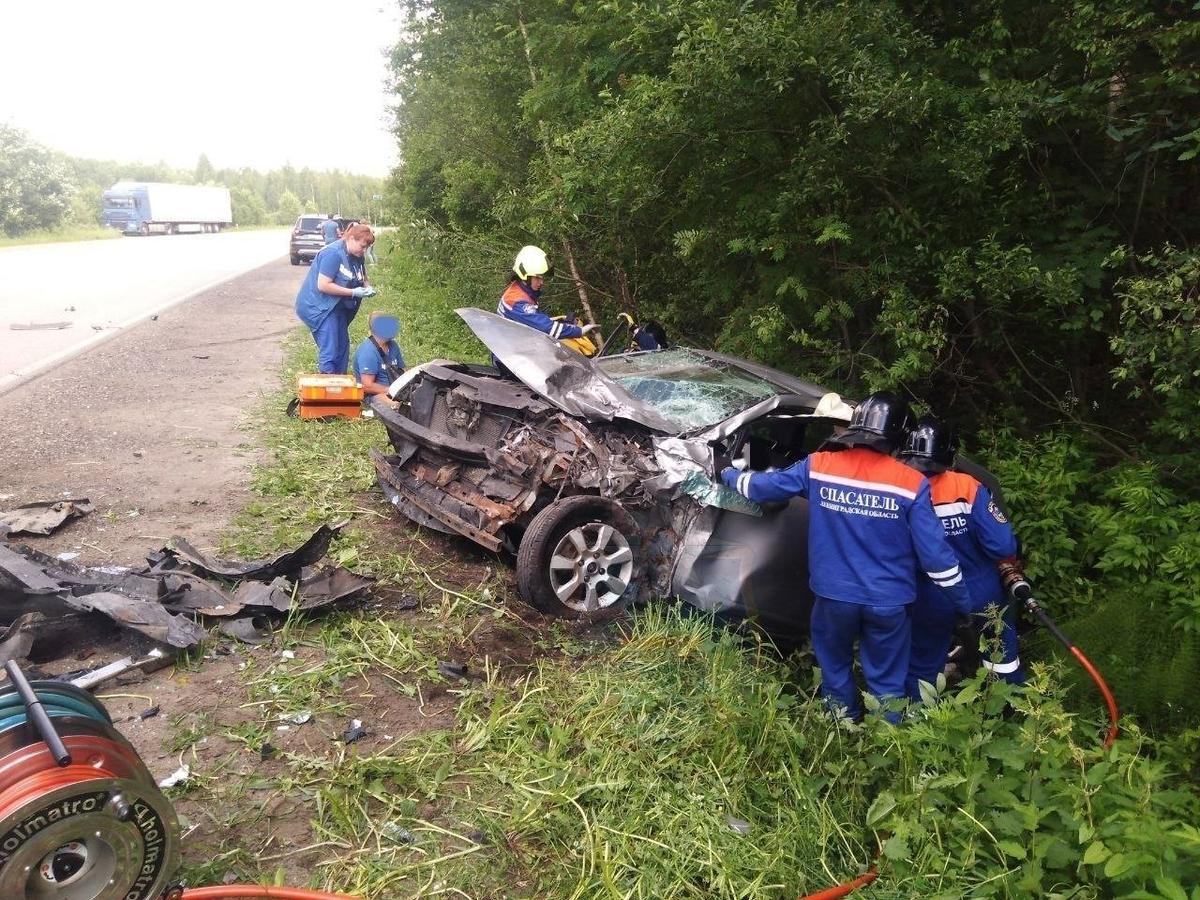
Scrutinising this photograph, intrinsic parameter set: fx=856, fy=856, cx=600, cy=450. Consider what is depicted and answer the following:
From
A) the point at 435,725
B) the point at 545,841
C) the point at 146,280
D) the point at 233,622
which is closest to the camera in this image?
the point at 545,841

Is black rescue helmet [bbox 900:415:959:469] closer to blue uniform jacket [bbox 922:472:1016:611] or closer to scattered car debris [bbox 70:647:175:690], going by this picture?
blue uniform jacket [bbox 922:472:1016:611]

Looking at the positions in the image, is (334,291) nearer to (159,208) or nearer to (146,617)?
(146,617)

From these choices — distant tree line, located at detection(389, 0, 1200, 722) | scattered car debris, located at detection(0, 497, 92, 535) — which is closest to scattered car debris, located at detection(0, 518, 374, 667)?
scattered car debris, located at detection(0, 497, 92, 535)

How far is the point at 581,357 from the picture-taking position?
518 cm

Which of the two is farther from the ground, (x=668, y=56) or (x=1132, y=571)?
(x=668, y=56)

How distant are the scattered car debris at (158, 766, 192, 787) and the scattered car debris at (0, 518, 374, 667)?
760mm

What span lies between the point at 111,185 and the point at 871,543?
100 metres

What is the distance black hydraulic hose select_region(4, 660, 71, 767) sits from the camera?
2039mm

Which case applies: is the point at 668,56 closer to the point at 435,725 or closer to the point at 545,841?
the point at 435,725

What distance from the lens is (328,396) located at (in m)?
7.70

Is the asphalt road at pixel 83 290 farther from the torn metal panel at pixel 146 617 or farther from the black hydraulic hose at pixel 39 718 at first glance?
the black hydraulic hose at pixel 39 718

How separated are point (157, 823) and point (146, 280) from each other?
2004 centimetres

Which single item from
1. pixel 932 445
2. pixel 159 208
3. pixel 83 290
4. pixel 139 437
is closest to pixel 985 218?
pixel 932 445

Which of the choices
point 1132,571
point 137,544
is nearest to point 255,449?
point 137,544
